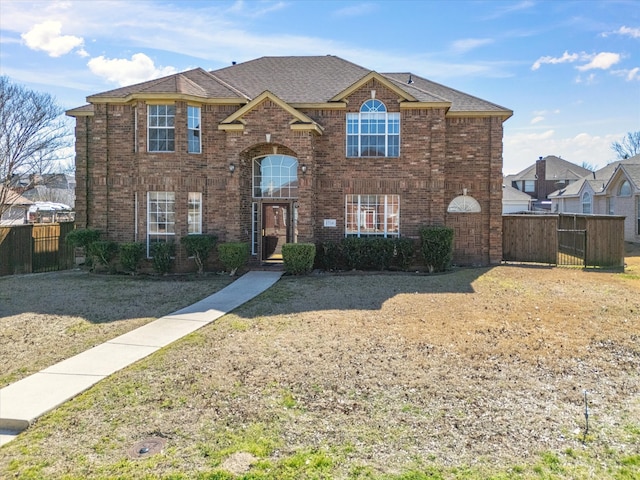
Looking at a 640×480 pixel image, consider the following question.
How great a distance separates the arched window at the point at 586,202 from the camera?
1346 inches

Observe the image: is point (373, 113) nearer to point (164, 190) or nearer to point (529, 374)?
point (164, 190)

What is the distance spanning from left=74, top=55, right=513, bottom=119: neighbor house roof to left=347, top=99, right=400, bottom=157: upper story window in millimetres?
836

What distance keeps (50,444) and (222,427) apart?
1.65 metres

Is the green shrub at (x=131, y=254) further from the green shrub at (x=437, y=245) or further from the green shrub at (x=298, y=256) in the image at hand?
the green shrub at (x=437, y=245)

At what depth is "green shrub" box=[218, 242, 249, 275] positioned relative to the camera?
1507 cm

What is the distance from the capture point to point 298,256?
48.5 ft

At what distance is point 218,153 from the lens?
16047 mm

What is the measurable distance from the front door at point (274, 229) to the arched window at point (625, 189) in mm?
22504

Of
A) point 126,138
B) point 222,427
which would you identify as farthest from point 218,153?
point 222,427

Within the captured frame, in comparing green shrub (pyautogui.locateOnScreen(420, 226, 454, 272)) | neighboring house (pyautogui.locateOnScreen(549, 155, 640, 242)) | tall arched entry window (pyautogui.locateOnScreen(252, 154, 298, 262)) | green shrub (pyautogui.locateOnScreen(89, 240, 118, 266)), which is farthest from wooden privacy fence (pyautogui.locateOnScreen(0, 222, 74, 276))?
neighboring house (pyautogui.locateOnScreen(549, 155, 640, 242))

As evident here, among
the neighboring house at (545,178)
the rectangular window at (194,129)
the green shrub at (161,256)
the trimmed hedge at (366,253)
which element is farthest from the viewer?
the neighboring house at (545,178)

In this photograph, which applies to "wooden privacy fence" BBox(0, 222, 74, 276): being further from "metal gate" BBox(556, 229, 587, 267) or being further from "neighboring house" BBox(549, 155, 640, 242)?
"neighboring house" BBox(549, 155, 640, 242)

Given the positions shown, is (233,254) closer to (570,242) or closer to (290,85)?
(290,85)

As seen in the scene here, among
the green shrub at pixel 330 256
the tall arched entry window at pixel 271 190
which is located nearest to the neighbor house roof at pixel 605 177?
the green shrub at pixel 330 256
